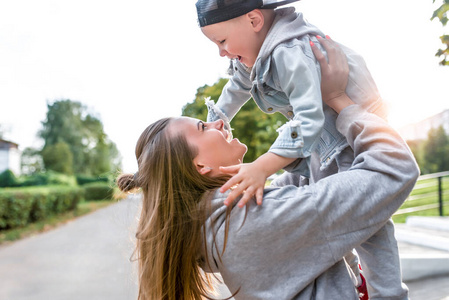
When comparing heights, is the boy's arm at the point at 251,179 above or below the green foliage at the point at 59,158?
above

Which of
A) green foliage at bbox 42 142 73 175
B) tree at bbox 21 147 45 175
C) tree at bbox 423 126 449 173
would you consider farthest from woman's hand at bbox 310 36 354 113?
tree at bbox 21 147 45 175

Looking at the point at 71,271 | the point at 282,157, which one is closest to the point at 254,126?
the point at 71,271

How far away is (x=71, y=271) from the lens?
301 inches

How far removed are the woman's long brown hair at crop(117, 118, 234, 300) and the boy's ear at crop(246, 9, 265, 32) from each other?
1.64 ft

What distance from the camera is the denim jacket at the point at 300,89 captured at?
1.29 meters

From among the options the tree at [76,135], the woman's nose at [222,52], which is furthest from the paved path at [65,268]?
the tree at [76,135]

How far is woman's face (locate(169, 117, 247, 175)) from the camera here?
154 cm

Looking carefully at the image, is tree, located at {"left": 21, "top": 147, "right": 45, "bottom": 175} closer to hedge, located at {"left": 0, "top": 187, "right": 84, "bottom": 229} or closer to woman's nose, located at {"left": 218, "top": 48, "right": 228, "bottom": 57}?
hedge, located at {"left": 0, "top": 187, "right": 84, "bottom": 229}

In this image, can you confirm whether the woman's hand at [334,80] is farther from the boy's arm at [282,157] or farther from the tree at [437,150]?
the tree at [437,150]

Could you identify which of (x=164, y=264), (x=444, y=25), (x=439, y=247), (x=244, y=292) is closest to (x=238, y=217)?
(x=244, y=292)

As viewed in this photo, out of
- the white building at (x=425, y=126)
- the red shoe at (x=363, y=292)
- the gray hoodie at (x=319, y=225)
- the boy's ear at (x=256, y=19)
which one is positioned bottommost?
the white building at (x=425, y=126)

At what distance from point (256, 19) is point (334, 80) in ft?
1.24

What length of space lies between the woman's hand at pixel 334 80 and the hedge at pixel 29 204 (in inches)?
471

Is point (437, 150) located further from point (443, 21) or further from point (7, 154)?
point (7, 154)
